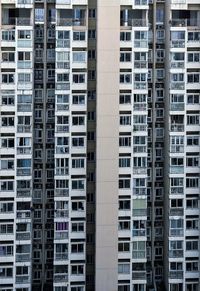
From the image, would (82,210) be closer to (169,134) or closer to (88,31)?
(169,134)

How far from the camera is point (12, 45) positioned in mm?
22812

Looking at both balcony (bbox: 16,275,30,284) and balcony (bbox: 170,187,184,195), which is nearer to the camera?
balcony (bbox: 16,275,30,284)

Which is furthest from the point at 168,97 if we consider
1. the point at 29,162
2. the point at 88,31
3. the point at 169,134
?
the point at 29,162

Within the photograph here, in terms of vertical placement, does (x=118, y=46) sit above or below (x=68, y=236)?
above

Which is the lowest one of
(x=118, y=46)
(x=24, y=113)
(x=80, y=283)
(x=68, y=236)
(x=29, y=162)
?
(x=80, y=283)

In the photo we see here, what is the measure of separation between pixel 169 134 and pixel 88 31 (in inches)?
172

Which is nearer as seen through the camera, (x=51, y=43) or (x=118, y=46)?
(x=118, y=46)

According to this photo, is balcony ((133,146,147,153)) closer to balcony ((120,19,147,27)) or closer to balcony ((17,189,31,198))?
balcony ((17,189,31,198))

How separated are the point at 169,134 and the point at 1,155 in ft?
18.3

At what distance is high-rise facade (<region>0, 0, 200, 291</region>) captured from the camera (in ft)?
74.1

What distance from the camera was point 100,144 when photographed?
22547 mm

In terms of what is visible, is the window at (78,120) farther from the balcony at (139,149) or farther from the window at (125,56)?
the window at (125,56)

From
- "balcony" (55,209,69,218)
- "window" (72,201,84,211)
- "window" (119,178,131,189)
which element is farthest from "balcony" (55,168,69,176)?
Answer: "window" (119,178,131,189)

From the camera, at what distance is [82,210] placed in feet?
76.0
